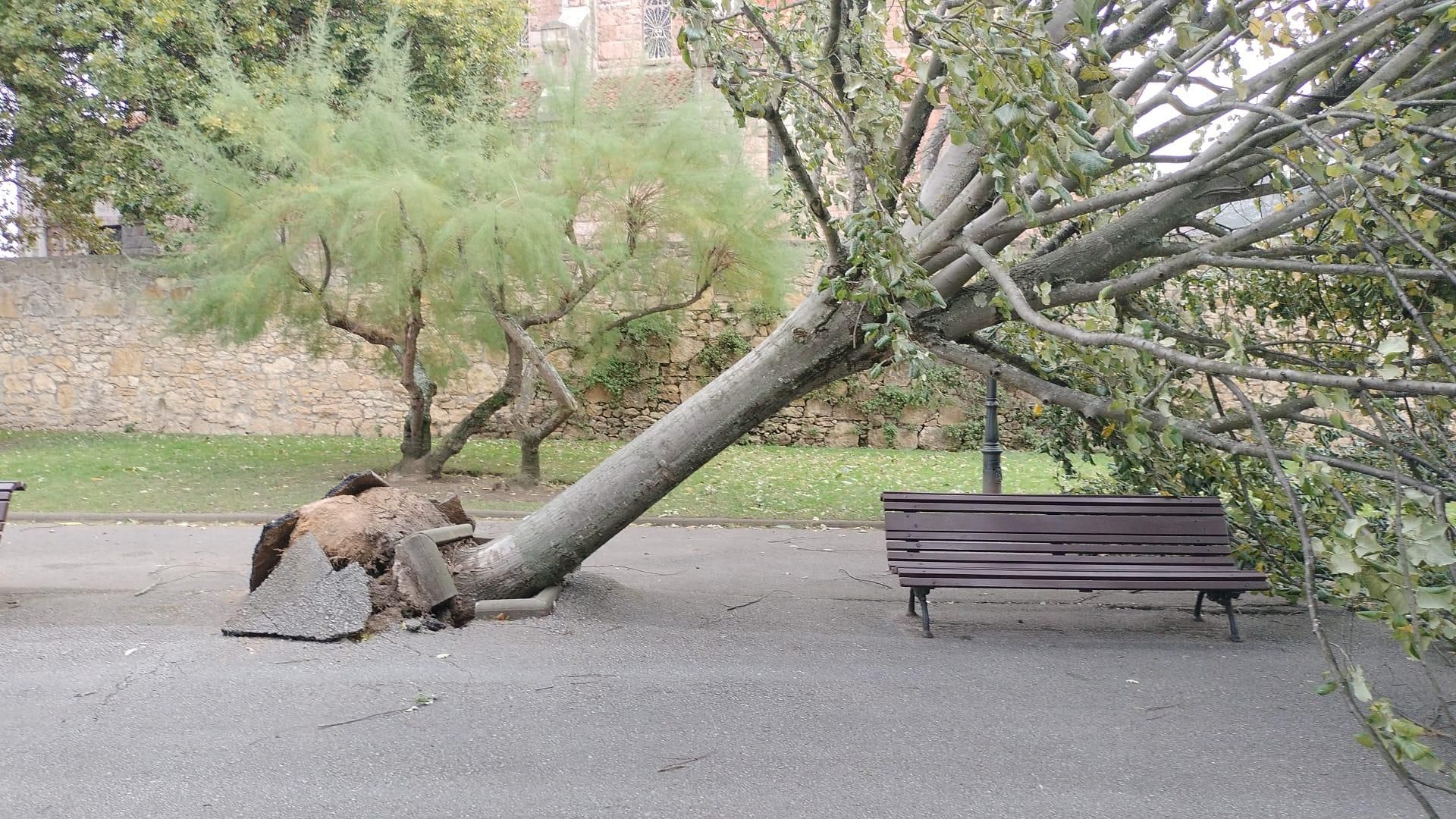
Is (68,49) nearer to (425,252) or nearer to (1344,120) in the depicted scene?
(425,252)

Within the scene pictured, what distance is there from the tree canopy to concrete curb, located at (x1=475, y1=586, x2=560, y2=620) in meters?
10.9

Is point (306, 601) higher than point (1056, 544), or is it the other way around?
point (1056, 544)

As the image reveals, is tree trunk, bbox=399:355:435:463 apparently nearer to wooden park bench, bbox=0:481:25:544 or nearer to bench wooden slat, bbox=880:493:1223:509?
wooden park bench, bbox=0:481:25:544

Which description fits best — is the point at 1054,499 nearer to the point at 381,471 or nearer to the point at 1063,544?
the point at 1063,544

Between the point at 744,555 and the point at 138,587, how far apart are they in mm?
4546

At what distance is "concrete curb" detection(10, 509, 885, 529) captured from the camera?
376 inches

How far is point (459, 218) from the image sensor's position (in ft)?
33.4

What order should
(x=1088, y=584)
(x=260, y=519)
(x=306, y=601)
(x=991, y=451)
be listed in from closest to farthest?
(x=306, y=601) < (x=1088, y=584) < (x=991, y=451) < (x=260, y=519)

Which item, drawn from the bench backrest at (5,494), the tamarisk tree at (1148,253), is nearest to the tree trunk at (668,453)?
the tamarisk tree at (1148,253)

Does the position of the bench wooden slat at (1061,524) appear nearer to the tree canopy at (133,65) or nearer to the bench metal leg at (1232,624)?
the bench metal leg at (1232,624)

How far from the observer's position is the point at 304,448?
51.2 feet

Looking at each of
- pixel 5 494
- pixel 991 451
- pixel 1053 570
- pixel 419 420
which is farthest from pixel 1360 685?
pixel 419 420

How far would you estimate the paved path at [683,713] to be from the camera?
12.2ft

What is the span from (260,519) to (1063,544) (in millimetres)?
7678
